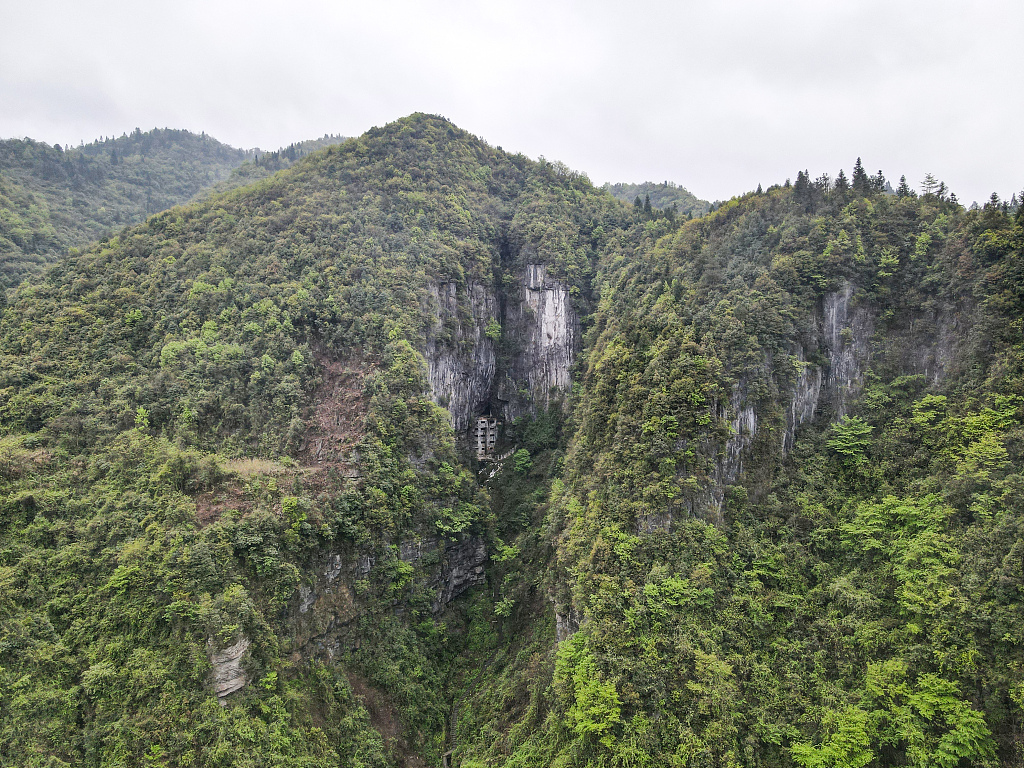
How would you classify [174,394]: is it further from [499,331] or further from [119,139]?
[119,139]

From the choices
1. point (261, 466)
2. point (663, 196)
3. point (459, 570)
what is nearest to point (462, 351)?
point (459, 570)

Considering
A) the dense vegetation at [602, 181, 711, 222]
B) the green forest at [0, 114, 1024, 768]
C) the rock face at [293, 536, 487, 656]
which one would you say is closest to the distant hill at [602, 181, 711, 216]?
the dense vegetation at [602, 181, 711, 222]

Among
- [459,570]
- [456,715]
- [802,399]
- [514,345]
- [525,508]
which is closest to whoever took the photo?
[802,399]

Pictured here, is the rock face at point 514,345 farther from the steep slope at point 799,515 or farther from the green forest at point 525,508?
the steep slope at point 799,515

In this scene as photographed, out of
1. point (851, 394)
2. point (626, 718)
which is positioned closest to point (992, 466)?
point (851, 394)

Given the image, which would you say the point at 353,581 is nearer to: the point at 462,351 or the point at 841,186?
the point at 462,351

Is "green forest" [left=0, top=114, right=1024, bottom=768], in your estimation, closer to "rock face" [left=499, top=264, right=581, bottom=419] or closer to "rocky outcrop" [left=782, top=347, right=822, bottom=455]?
"rocky outcrop" [left=782, top=347, right=822, bottom=455]

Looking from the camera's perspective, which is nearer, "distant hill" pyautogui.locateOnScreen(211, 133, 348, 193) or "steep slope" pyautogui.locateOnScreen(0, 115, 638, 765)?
"steep slope" pyautogui.locateOnScreen(0, 115, 638, 765)
